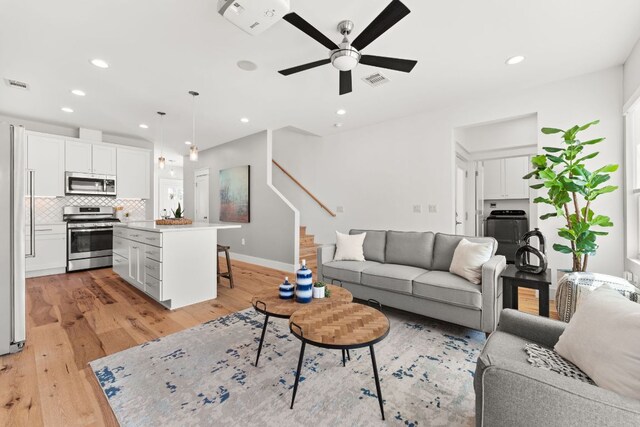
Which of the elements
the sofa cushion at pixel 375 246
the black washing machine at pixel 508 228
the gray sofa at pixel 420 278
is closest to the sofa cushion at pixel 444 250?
the gray sofa at pixel 420 278

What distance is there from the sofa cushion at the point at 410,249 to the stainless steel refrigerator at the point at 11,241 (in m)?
3.53

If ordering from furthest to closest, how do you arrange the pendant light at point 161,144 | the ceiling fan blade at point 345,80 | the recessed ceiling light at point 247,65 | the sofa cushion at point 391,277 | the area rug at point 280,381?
the pendant light at point 161,144 → the recessed ceiling light at point 247,65 → the sofa cushion at point 391,277 → the ceiling fan blade at point 345,80 → the area rug at point 280,381

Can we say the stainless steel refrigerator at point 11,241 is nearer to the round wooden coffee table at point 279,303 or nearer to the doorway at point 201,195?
the round wooden coffee table at point 279,303

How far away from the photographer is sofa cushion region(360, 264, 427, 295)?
2797mm

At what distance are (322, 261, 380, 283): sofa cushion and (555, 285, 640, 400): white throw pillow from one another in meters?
2.01

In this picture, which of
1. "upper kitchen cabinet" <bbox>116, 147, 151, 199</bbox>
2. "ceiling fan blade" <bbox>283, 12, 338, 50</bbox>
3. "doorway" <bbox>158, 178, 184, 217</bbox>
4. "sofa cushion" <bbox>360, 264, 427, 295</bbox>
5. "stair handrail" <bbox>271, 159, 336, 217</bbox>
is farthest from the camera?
"doorway" <bbox>158, 178, 184, 217</bbox>

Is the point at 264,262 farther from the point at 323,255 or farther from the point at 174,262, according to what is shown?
the point at 174,262

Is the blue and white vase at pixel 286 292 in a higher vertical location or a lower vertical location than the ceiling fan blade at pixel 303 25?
lower

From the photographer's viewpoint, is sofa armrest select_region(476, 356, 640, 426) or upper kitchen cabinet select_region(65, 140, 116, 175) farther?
upper kitchen cabinet select_region(65, 140, 116, 175)

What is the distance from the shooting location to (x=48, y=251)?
4.59m

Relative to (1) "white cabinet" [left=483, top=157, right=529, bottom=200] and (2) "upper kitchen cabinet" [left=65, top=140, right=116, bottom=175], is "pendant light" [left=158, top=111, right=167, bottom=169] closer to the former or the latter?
(2) "upper kitchen cabinet" [left=65, top=140, right=116, bottom=175]

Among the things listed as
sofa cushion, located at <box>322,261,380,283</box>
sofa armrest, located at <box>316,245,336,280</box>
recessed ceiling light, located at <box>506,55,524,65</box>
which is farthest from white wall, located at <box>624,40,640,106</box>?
sofa armrest, located at <box>316,245,336,280</box>

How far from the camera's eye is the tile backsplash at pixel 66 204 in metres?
4.94

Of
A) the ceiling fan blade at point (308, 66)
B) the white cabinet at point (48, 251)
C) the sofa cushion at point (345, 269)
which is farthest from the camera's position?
the white cabinet at point (48, 251)
